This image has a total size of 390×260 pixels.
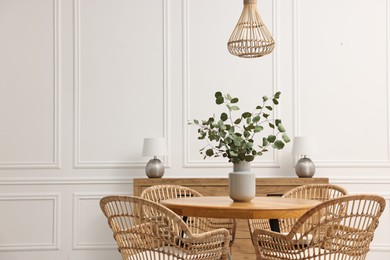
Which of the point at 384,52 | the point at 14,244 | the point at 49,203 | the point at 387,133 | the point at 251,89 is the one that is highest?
the point at 384,52

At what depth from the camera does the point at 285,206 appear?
3016 mm

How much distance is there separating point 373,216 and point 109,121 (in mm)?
2995

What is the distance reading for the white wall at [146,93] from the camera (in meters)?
5.20

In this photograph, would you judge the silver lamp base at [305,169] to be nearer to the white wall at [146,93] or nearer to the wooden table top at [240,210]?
the white wall at [146,93]

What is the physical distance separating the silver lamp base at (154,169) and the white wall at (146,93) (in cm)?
33

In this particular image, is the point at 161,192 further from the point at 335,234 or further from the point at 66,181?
the point at 335,234

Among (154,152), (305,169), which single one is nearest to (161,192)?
(154,152)

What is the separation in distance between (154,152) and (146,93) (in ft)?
2.27

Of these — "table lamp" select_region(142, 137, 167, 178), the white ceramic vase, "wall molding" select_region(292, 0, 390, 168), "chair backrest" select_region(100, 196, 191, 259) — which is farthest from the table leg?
"wall molding" select_region(292, 0, 390, 168)

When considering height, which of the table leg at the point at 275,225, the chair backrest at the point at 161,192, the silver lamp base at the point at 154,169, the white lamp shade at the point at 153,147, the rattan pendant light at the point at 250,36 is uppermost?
the rattan pendant light at the point at 250,36

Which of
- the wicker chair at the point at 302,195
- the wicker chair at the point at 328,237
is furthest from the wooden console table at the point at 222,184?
the wicker chair at the point at 328,237

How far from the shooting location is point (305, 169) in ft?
15.9

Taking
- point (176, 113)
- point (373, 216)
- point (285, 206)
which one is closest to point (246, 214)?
point (285, 206)

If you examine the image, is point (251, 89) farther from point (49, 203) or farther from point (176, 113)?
point (49, 203)
